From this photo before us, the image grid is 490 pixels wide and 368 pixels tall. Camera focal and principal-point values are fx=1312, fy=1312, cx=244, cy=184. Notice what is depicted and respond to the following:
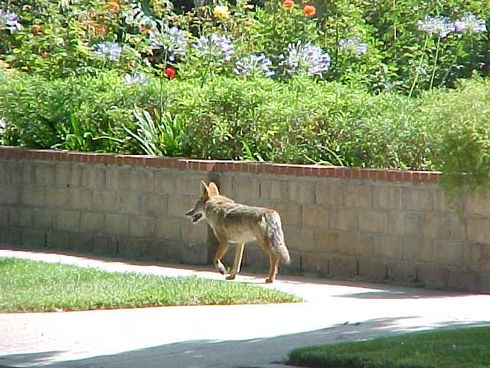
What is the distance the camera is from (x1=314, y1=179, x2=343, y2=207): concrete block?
569 inches

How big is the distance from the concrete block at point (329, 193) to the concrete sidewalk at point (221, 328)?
52.5 inches

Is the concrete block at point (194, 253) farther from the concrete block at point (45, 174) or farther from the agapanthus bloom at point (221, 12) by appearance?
the agapanthus bloom at point (221, 12)

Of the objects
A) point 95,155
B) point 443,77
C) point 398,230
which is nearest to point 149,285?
point 398,230

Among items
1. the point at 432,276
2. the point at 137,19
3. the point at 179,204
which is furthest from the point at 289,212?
the point at 137,19

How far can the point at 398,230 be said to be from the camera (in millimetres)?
13977

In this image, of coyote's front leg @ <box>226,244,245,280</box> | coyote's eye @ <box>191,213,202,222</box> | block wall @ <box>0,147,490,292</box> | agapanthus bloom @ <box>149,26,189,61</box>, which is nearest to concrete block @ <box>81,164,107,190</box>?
block wall @ <box>0,147,490,292</box>

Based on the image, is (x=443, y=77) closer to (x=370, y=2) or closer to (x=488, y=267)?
(x=370, y=2)

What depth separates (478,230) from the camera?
13242 mm

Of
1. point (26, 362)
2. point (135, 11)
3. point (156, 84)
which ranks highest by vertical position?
point (135, 11)

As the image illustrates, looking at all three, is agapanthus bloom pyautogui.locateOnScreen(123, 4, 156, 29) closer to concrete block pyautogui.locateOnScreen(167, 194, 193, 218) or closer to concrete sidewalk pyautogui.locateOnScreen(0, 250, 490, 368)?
concrete block pyautogui.locateOnScreen(167, 194, 193, 218)

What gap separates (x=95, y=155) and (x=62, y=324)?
5598 mm

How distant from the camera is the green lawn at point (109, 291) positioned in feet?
39.4

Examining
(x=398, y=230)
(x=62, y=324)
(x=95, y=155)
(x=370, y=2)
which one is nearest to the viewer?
(x=62, y=324)

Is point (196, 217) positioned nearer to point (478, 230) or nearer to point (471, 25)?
point (478, 230)
